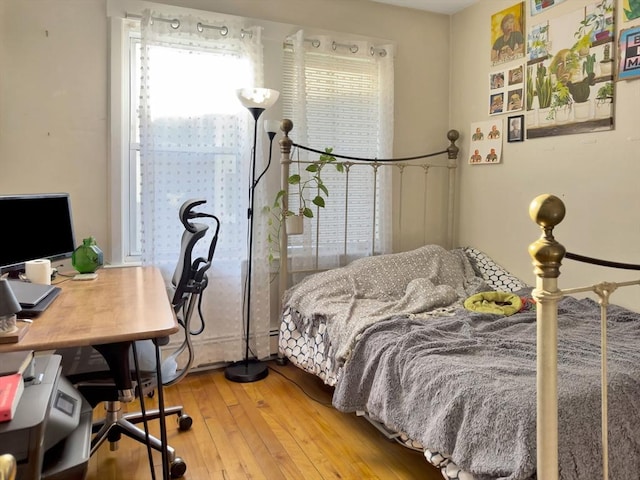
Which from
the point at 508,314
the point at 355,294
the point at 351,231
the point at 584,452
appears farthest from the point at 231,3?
the point at 584,452

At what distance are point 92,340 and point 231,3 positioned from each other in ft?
7.58

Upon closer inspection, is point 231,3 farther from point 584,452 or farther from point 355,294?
point 584,452

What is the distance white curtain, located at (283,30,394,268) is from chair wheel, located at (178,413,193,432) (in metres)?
1.18

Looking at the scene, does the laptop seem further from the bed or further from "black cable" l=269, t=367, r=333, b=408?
"black cable" l=269, t=367, r=333, b=408

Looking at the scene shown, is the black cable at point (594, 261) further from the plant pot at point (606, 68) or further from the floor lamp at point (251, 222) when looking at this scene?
the floor lamp at point (251, 222)

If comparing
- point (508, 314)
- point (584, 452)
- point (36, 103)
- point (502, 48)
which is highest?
point (502, 48)

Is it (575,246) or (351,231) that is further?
(351,231)

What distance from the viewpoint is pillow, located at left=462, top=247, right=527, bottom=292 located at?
Result: 9.62 feet

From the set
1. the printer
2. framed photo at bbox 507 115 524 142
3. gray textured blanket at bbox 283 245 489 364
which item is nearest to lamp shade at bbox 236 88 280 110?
gray textured blanket at bbox 283 245 489 364

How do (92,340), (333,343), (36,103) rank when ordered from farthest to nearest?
(36,103), (333,343), (92,340)

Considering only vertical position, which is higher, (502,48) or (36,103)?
(502,48)

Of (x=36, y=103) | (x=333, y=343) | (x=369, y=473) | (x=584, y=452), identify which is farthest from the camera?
(x=36, y=103)

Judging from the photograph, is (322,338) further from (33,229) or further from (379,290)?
(33,229)

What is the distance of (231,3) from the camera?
2904mm
